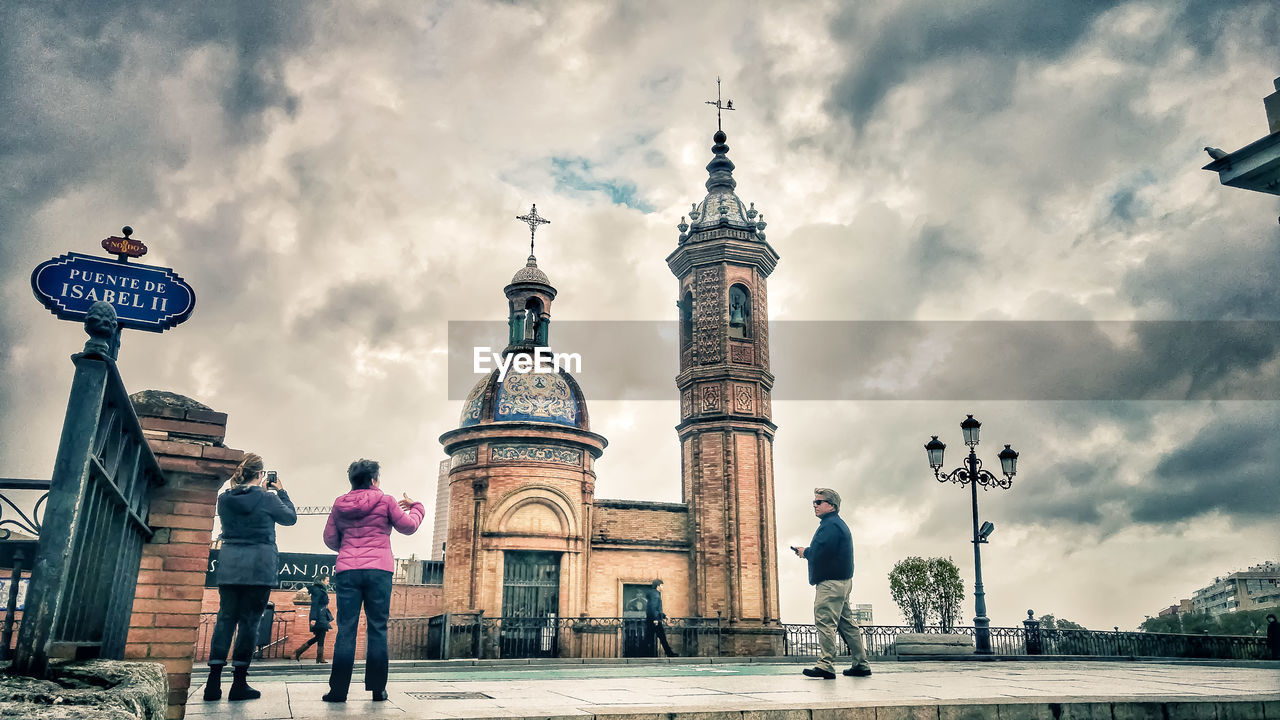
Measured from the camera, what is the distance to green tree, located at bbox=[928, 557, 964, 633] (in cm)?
5574

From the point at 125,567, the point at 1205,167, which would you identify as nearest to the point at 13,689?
the point at 125,567

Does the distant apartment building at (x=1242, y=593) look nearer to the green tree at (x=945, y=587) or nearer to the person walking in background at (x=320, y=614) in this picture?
the green tree at (x=945, y=587)

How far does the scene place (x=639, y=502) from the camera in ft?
84.6

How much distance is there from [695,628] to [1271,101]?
19073 mm

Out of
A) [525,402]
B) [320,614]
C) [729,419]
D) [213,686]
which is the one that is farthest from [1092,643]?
[213,686]

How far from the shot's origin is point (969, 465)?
853 inches

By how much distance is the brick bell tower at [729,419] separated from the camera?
24859mm

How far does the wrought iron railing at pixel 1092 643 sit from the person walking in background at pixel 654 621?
3736 millimetres

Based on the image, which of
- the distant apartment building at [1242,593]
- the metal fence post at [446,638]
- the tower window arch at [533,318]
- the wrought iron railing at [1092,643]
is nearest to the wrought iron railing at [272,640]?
the metal fence post at [446,638]

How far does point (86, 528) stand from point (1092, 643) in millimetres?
25483

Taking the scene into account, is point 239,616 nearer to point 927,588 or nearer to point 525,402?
point 525,402

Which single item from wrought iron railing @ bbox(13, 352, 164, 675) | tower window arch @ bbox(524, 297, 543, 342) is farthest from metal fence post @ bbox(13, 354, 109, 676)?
tower window arch @ bbox(524, 297, 543, 342)

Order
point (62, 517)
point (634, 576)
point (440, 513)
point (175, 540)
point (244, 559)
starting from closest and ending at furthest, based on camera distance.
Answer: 1. point (62, 517)
2. point (175, 540)
3. point (244, 559)
4. point (634, 576)
5. point (440, 513)

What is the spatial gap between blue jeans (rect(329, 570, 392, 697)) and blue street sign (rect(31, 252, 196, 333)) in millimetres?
2253
